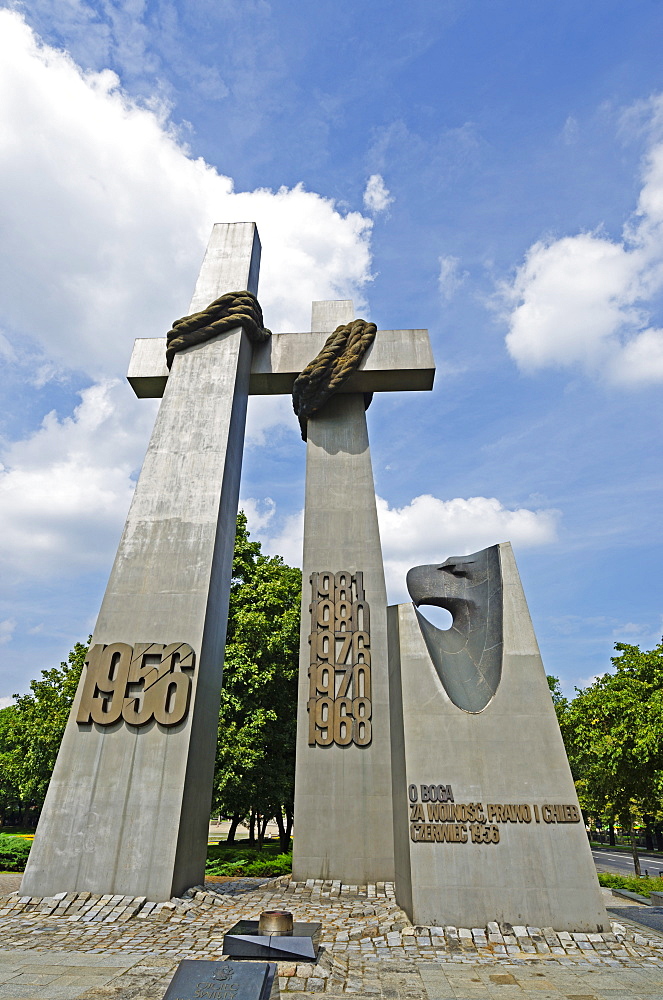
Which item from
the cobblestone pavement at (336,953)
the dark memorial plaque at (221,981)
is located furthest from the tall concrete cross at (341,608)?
the dark memorial plaque at (221,981)

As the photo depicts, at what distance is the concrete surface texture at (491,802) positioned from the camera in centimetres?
742

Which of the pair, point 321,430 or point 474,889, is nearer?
point 474,889

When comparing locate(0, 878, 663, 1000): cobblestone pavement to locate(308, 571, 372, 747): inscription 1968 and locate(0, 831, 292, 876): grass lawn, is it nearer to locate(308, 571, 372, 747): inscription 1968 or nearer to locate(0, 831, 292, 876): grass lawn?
locate(308, 571, 372, 747): inscription 1968

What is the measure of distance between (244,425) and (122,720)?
685cm

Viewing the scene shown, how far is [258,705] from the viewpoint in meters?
17.6

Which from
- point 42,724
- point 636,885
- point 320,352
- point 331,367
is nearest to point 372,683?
point 331,367

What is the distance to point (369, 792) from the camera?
10969mm

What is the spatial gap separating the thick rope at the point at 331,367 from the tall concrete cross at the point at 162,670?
118 cm

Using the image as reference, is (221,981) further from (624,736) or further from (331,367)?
(624,736)

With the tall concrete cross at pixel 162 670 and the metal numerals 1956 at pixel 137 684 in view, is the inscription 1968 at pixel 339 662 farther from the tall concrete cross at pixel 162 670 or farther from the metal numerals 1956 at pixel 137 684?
the metal numerals 1956 at pixel 137 684

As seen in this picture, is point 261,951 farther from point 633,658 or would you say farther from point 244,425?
point 633,658

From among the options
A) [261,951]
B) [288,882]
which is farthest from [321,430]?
[261,951]

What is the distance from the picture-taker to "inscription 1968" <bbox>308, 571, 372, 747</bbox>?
11445mm

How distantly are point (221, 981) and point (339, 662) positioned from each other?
25.5 feet
